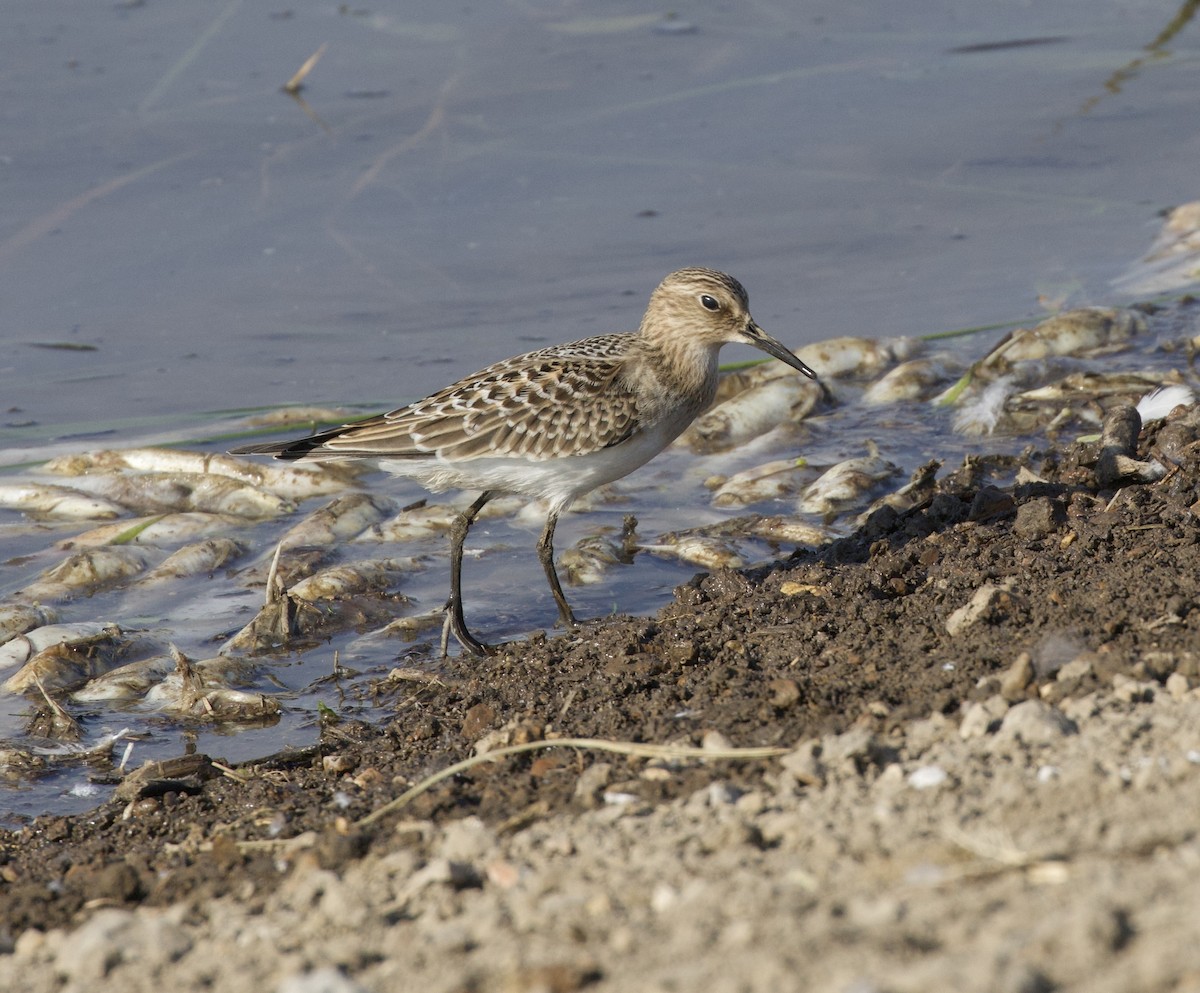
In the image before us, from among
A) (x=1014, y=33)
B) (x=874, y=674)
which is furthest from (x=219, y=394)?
(x=1014, y=33)

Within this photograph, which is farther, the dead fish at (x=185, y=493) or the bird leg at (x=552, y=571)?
the dead fish at (x=185, y=493)

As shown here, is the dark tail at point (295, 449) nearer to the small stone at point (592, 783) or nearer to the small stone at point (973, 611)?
the small stone at point (592, 783)

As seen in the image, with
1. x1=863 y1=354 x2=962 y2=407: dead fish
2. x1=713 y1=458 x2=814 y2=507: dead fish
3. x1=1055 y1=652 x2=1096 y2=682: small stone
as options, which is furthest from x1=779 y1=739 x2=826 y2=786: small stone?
x1=863 y1=354 x2=962 y2=407: dead fish

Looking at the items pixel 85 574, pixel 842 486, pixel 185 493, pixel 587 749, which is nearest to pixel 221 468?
pixel 185 493

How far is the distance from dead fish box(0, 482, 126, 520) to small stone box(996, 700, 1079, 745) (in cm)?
514

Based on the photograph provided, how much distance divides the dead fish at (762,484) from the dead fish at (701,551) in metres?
0.51

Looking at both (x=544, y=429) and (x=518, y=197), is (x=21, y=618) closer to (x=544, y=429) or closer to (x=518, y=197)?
(x=544, y=429)

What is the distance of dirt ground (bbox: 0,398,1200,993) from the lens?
9.16ft

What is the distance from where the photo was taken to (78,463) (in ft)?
25.9

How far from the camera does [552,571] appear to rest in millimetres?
6109

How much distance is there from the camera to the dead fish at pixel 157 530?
707 centimetres

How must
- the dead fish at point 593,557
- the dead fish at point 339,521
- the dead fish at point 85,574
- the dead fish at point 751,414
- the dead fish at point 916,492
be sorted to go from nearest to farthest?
the dead fish at point 916,492
the dead fish at point 85,574
the dead fish at point 593,557
the dead fish at point 339,521
the dead fish at point 751,414

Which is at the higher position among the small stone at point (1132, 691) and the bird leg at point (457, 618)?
the small stone at point (1132, 691)

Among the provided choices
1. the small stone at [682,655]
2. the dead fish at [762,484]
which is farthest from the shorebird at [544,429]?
the small stone at [682,655]
